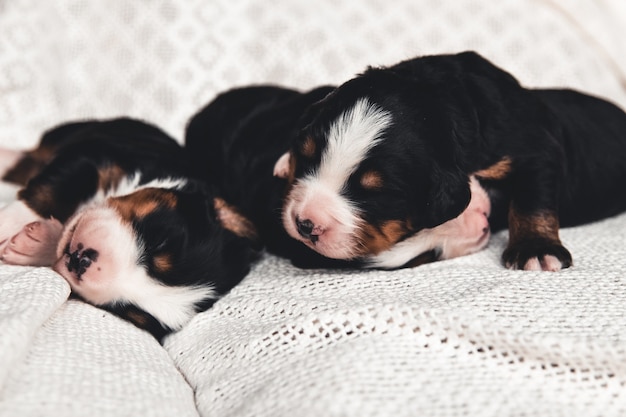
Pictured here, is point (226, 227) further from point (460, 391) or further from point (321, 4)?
point (321, 4)

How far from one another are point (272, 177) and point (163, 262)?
0.56 metres

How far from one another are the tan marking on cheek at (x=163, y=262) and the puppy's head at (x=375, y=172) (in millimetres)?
332

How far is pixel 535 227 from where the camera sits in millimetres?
2020

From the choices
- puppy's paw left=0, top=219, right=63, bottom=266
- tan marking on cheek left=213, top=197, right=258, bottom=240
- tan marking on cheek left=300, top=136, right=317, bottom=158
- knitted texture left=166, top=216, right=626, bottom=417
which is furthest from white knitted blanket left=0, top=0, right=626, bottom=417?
tan marking on cheek left=300, top=136, right=317, bottom=158

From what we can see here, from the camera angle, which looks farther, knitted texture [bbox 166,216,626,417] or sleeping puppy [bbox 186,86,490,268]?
sleeping puppy [bbox 186,86,490,268]

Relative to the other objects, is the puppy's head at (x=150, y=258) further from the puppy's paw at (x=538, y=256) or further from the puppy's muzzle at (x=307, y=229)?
the puppy's paw at (x=538, y=256)

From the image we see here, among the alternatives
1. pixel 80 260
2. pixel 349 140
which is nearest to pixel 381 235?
pixel 349 140

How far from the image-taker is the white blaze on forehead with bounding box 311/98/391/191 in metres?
1.77

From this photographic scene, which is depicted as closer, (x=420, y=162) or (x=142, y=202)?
(x=420, y=162)

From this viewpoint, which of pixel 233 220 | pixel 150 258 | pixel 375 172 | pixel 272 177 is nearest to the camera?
pixel 375 172

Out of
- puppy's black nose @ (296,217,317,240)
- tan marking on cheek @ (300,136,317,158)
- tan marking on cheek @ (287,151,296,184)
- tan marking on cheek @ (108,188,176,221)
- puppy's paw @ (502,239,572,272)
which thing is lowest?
puppy's paw @ (502,239,572,272)

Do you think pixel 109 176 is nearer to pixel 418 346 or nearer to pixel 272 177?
pixel 272 177

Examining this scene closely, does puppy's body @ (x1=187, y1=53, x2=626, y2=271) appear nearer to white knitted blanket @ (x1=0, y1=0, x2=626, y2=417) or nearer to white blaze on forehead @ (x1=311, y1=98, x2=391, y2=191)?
white blaze on forehead @ (x1=311, y1=98, x2=391, y2=191)

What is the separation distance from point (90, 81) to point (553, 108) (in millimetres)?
2026
